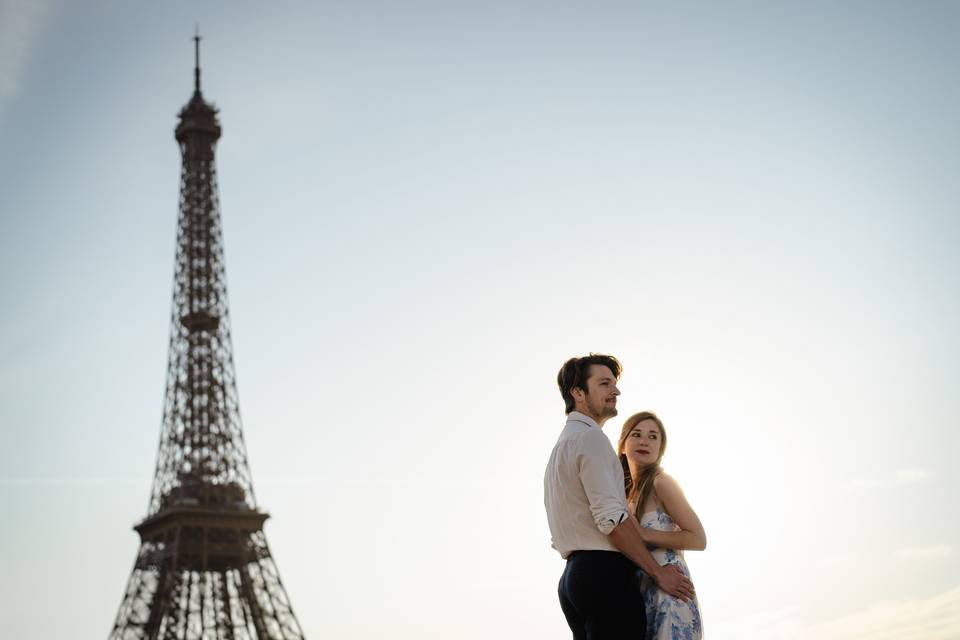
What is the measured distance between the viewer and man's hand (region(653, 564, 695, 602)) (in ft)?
21.8

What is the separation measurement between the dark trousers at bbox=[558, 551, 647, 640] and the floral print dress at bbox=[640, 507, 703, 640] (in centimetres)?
8

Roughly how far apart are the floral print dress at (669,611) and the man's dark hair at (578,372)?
0.90 metres

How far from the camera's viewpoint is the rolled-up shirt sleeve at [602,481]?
6.53 metres

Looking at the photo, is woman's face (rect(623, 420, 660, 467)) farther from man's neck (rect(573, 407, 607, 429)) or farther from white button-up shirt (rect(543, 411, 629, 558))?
white button-up shirt (rect(543, 411, 629, 558))

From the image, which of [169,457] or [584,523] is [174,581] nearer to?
[169,457]

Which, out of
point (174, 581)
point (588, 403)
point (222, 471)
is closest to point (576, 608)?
point (588, 403)

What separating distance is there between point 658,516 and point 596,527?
1.53ft

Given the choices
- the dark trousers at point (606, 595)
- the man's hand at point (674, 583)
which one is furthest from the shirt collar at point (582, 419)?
the man's hand at point (674, 583)

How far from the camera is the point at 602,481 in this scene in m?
6.59

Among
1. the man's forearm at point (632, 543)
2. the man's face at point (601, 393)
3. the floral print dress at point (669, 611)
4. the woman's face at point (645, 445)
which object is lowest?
the floral print dress at point (669, 611)

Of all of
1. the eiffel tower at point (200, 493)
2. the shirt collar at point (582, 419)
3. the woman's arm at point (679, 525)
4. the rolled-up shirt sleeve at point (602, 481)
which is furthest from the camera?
the eiffel tower at point (200, 493)

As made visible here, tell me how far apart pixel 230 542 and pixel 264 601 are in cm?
306

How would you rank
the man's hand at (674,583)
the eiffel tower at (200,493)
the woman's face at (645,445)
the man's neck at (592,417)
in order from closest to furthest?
the man's hand at (674,583), the man's neck at (592,417), the woman's face at (645,445), the eiffel tower at (200,493)

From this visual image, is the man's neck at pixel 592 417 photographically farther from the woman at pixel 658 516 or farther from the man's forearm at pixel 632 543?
the man's forearm at pixel 632 543
